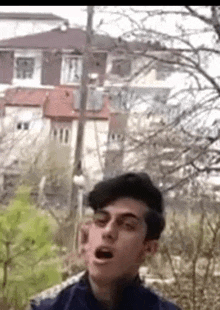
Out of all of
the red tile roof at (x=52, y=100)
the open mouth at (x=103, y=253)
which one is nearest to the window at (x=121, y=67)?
the red tile roof at (x=52, y=100)

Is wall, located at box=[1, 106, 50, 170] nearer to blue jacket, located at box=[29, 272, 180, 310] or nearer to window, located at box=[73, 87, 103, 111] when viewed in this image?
window, located at box=[73, 87, 103, 111]

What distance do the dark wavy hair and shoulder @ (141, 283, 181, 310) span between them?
174mm

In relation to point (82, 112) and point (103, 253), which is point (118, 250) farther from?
point (82, 112)

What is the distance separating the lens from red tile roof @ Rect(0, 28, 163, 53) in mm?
2232

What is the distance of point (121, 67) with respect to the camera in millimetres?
2258

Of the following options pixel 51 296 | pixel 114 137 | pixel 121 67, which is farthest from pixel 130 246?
pixel 121 67

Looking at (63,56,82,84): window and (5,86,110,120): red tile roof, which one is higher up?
(63,56,82,84): window

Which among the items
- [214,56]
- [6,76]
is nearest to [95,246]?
[6,76]

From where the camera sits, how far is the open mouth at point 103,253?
5.99 feet

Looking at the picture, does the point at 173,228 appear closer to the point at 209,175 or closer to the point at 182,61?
the point at 209,175

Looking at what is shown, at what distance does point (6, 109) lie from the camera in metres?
2.24

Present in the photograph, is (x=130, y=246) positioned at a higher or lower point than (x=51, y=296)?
higher

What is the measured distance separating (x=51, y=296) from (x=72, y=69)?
2.92ft

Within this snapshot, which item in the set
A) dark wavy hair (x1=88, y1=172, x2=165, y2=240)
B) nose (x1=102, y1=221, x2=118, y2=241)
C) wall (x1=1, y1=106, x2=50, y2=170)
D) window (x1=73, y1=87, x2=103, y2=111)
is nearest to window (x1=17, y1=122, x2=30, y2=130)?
wall (x1=1, y1=106, x2=50, y2=170)
